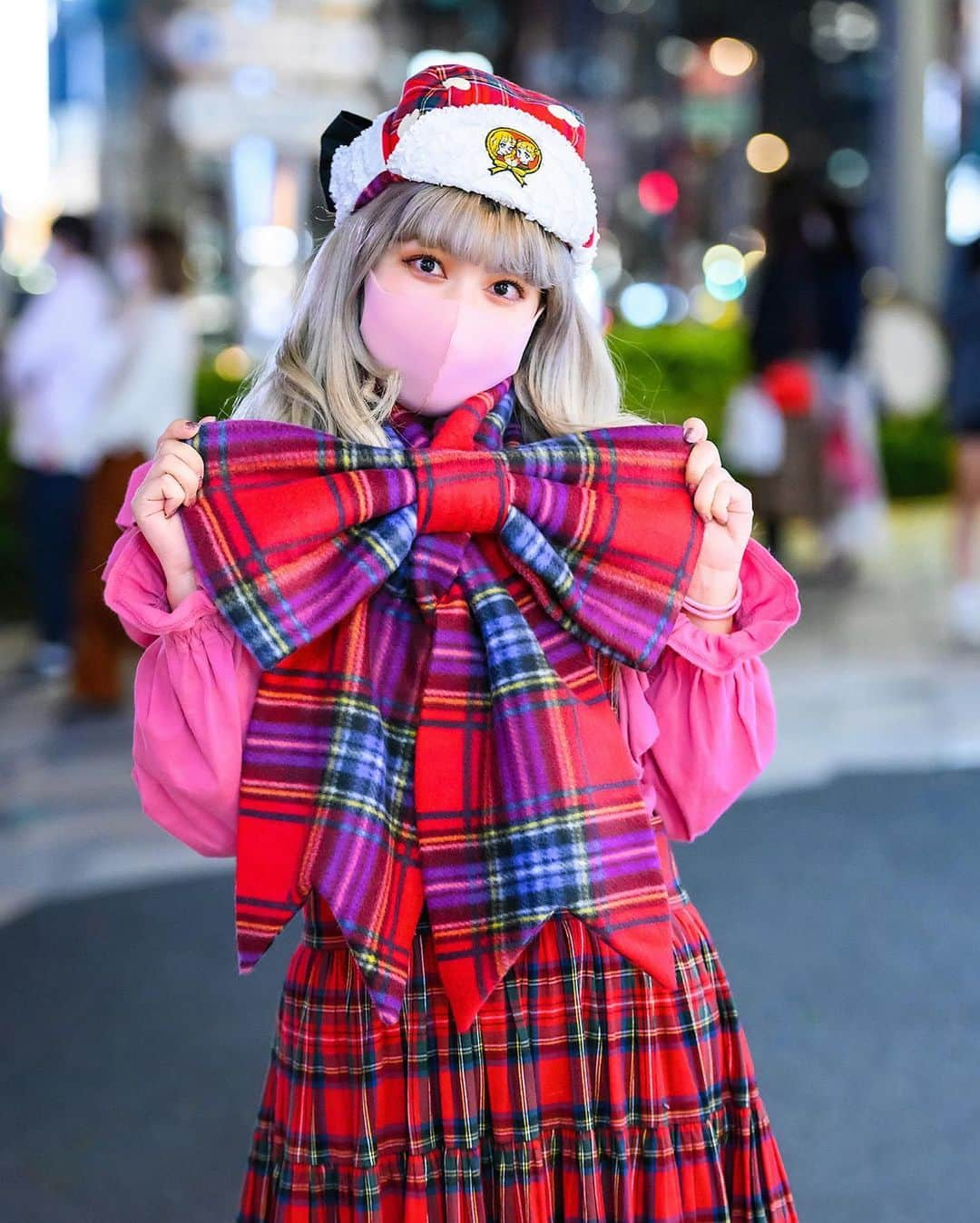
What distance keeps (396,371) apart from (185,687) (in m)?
0.40

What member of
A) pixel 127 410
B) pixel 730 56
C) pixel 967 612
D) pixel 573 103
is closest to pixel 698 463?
pixel 127 410

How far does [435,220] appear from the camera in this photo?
1.60 meters

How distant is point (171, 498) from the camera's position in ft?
5.05

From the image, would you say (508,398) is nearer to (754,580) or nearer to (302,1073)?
(754,580)

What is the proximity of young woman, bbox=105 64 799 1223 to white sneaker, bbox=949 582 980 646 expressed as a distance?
548 cm

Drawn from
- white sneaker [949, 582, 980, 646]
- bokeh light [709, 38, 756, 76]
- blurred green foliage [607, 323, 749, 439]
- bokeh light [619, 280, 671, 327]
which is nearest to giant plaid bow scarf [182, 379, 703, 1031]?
white sneaker [949, 582, 980, 646]

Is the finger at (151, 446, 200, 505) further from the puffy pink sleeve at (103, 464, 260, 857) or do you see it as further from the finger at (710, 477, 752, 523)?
the finger at (710, 477, 752, 523)

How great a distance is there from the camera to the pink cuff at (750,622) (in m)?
1.63

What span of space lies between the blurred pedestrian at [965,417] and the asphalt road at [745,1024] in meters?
2.42

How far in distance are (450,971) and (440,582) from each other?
1.24ft

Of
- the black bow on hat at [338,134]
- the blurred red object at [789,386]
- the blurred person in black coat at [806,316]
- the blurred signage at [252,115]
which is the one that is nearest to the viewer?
the black bow on hat at [338,134]

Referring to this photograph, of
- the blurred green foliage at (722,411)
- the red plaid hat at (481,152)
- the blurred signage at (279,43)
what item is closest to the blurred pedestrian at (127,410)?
the blurred signage at (279,43)

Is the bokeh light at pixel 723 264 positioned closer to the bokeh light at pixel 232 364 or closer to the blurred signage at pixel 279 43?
the bokeh light at pixel 232 364

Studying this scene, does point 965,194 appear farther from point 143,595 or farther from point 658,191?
point 143,595
